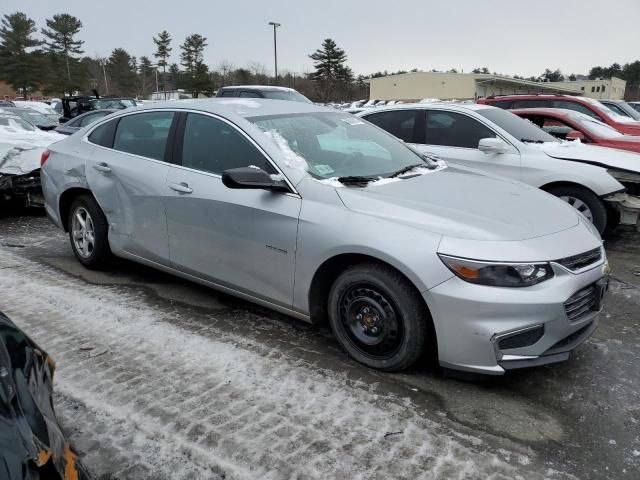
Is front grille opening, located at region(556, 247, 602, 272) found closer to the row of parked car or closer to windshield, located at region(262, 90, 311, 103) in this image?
the row of parked car

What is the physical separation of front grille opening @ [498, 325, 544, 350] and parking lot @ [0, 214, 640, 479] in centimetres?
38

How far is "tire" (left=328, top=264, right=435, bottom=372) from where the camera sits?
2.98 metres

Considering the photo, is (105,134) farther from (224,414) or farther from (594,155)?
(594,155)

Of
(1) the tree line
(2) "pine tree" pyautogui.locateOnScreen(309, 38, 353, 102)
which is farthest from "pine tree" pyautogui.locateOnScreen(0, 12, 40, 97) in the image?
(2) "pine tree" pyautogui.locateOnScreen(309, 38, 353, 102)

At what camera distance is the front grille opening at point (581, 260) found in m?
2.93

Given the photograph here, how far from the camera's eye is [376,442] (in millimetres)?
2611

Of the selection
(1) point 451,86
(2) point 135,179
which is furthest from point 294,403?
(1) point 451,86

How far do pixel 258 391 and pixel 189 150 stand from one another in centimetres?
198

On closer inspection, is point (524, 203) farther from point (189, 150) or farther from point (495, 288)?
point (189, 150)

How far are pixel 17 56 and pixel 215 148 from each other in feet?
221

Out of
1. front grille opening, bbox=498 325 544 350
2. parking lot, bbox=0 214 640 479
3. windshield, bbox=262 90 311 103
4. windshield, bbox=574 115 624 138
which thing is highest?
windshield, bbox=262 90 311 103

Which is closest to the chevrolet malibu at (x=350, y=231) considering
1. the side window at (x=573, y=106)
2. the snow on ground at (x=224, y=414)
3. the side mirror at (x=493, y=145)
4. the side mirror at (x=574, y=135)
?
the snow on ground at (x=224, y=414)

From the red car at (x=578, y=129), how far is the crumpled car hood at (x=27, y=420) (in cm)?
729

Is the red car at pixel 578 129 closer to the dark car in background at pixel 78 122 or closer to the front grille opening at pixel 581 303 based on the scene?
the front grille opening at pixel 581 303
